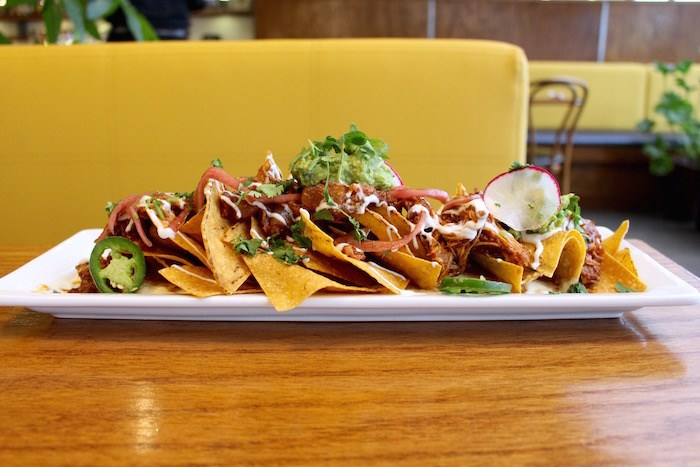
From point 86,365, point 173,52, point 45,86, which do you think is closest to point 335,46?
point 173,52

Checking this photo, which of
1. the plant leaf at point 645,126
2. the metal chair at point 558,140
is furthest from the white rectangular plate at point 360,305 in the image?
the plant leaf at point 645,126

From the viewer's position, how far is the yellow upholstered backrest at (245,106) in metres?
2.29

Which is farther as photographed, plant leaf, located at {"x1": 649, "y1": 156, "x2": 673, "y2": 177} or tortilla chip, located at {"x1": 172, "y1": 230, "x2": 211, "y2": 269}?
plant leaf, located at {"x1": 649, "y1": 156, "x2": 673, "y2": 177}

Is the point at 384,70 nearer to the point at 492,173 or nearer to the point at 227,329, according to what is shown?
the point at 492,173

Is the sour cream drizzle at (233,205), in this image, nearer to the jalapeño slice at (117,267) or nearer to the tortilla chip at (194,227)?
the tortilla chip at (194,227)

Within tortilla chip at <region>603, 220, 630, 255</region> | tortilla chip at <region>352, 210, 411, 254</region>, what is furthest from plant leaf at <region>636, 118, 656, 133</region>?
tortilla chip at <region>352, 210, 411, 254</region>

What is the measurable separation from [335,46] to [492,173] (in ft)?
2.28

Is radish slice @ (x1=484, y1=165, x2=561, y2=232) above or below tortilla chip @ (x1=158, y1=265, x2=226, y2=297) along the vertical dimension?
above

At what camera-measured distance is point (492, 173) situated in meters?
2.31

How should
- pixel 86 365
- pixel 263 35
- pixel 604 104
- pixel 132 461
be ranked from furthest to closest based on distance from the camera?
pixel 263 35 → pixel 604 104 → pixel 86 365 → pixel 132 461

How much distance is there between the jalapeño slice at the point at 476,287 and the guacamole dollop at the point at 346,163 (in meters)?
0.24

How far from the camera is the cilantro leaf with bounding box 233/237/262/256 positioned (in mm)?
1138

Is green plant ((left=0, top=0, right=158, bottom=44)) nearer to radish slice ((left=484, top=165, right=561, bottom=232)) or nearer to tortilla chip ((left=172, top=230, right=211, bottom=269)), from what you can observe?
tortilla chip ((left=172, top=230, right=211, bottom=269))

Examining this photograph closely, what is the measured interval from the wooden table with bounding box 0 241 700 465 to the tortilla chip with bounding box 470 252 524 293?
7cm
